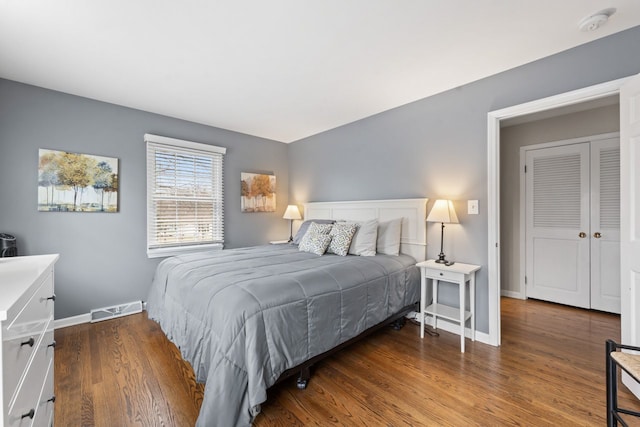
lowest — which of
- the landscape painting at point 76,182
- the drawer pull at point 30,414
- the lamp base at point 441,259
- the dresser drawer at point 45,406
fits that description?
the dresser drawer at point 45,406

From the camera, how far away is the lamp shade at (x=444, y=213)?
268 centimetres

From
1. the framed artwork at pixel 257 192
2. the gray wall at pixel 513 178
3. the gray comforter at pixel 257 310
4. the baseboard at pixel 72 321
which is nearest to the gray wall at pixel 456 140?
the gray comforter at pixel 257 310

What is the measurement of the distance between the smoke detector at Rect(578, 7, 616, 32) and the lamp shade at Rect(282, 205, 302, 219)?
12.3 ft

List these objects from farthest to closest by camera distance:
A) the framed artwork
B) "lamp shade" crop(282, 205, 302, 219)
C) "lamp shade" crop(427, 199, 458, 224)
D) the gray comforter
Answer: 1. "lamp shade" crop(282, 205, 302, 219)
2. the framed artwork
3. "lamp shade" crop(427, 199, 458, 224)
4. the gray comforter

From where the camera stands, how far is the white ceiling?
176 centimetres

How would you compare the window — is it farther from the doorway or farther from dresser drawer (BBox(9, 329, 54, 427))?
the doorway

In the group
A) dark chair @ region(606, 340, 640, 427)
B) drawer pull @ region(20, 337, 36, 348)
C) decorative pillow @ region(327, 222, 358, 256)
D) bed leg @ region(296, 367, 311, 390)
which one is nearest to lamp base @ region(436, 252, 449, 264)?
decorative pillow @ region(327, 222, 358, 256)

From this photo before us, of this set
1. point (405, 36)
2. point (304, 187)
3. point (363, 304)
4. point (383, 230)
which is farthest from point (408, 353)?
point (304, 187)

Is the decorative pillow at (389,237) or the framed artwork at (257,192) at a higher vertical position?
the framed artwork at (257,192)

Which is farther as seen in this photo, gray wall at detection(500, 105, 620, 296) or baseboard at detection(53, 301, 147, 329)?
gray wall at detection(500, 105, 620, 296)

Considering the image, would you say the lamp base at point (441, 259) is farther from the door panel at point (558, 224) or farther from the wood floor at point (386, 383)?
the door panel at point (558, 224)

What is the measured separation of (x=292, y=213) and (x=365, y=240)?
6.18 ft

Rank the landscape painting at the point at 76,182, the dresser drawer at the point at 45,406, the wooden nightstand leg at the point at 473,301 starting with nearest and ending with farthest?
the dresser drawer at the point at 45,406
the wooden nightstand leg at the point at 473,301
the landscape painting at the point at 76,182

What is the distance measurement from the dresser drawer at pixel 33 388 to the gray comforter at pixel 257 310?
2.31 ft
